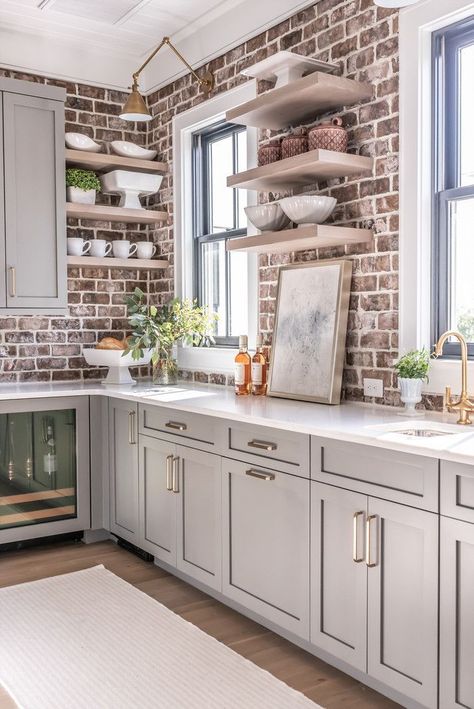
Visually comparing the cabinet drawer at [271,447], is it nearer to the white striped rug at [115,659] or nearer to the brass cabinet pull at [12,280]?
the white striped rug at [115,659]

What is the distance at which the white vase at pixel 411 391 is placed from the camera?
8.94ft

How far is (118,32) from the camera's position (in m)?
4.34

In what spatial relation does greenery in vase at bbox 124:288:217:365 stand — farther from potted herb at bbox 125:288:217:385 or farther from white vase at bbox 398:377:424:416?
white vase at bbox 398:377:424:416

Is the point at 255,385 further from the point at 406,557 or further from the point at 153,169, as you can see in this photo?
the point at 153,169

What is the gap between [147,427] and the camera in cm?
365

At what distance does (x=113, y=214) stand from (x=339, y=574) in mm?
2822

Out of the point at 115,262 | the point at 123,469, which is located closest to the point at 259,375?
the point at 123,469

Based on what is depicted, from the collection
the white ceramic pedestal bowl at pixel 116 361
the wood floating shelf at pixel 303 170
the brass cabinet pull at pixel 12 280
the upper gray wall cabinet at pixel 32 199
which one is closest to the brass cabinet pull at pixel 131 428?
the white ceramic pedestal bowl at pixel 116 361

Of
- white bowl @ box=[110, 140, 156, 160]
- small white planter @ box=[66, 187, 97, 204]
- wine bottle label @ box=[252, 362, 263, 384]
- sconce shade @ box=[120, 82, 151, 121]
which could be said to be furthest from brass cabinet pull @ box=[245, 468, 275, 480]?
white bowl @ box=[110, 140, 156, 160]

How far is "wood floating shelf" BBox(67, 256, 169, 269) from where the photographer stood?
4312mm

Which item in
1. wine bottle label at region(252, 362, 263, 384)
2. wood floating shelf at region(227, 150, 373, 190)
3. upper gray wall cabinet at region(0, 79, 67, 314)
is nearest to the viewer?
wood floating shelf at region(227, 150, 373, 190)

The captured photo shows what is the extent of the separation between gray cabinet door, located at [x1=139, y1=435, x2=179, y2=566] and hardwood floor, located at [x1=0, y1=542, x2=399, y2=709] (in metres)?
0.15

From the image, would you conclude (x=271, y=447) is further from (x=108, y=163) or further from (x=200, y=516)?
(x=108, y=163)

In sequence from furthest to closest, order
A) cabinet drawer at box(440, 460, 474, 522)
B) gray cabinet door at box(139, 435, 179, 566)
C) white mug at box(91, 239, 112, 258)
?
white mug at box(91, 239, 112, 258)
gray cabinet door at box(139, 435, 179, 566)
cabinet drawer at box(440, 460, 474, 522)
